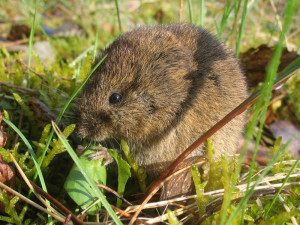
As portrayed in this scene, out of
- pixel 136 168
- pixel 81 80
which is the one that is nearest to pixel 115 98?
pixel 136 168

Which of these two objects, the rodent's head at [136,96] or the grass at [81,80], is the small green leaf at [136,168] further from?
the grass at [81,80]

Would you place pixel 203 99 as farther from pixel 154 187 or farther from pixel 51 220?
pixel 51 220

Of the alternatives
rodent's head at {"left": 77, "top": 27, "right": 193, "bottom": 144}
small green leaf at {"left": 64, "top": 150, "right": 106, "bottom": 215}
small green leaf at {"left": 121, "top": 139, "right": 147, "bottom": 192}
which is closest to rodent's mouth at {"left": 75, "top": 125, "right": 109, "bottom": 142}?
rodent's head at {"left": 77, "top": 27, "right": 193, "bottom": 144}

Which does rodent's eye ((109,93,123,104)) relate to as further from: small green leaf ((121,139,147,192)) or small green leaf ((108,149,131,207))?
small green leaf ((108,149,131,207))

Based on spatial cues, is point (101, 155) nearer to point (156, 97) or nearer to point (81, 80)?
point (156, 97)

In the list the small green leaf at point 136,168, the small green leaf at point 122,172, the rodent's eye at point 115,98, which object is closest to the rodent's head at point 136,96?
the rodent's eye at point 115,98

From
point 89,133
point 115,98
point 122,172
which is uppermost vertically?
point 115,98

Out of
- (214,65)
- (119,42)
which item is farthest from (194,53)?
(119,42)
